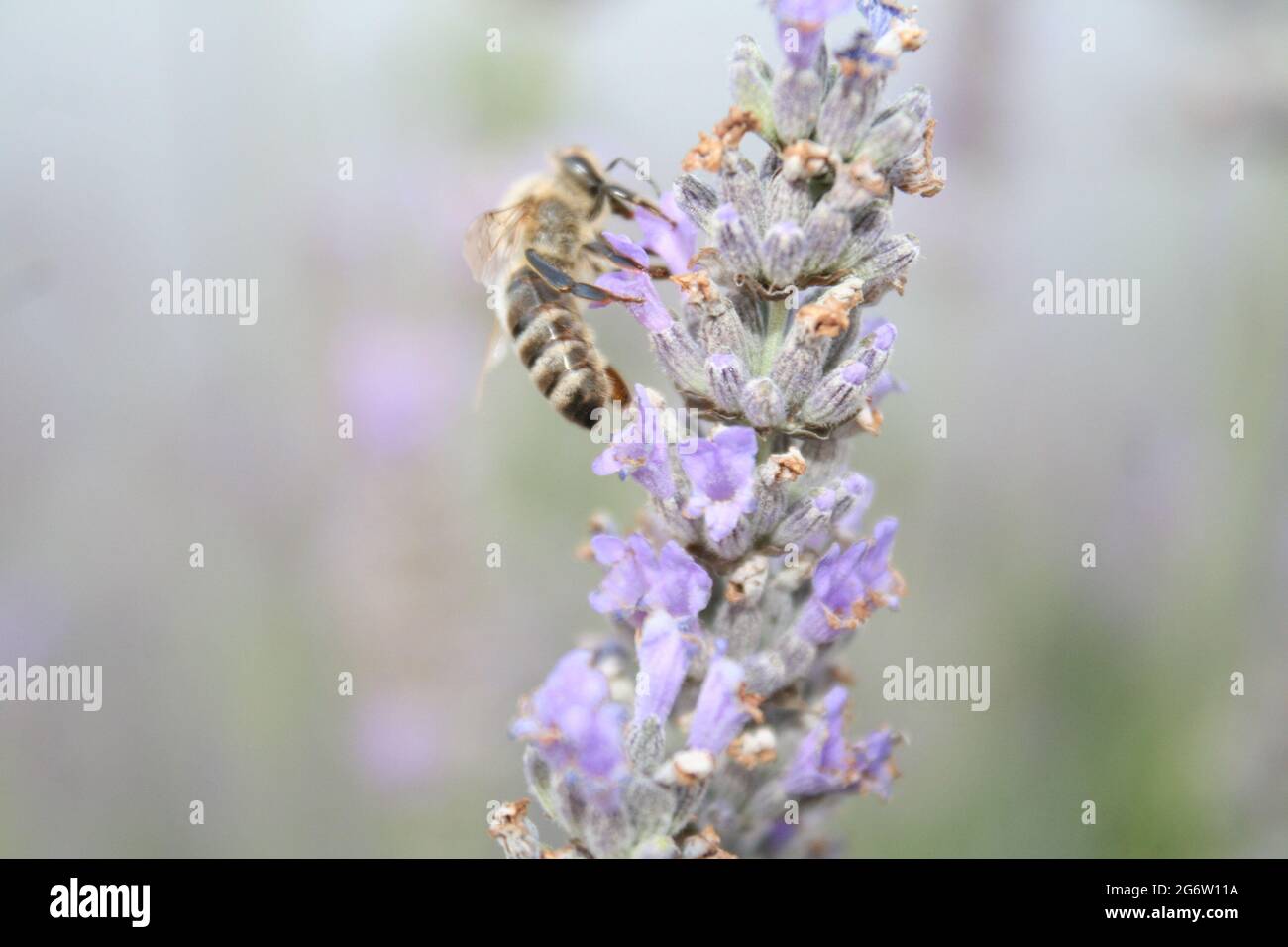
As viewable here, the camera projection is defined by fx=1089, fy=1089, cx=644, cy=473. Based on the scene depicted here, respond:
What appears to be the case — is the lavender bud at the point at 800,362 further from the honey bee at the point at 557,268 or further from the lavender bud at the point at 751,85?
the honey bee at the point at 557,268

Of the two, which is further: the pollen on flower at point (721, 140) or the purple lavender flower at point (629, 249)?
the purple lavender flower at point (629, 249)

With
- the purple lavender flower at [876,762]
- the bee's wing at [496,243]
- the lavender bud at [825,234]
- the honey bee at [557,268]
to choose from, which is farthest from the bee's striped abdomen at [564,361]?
the purple lavender flower at [876,762]

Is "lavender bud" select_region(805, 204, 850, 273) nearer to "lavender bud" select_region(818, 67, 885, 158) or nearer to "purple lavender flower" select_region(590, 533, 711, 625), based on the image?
"lavender bud" select_region(818, 67, 885, 158)

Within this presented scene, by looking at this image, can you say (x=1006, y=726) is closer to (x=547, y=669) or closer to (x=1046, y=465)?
(x=1046, y=465)

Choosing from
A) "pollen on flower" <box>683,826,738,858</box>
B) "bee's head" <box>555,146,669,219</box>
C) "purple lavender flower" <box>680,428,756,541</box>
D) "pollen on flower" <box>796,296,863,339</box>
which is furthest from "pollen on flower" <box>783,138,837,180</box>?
"pollen on flower" <box>683,826,738,858</box>

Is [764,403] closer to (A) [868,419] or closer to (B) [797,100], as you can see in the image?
(A) [868,419]
